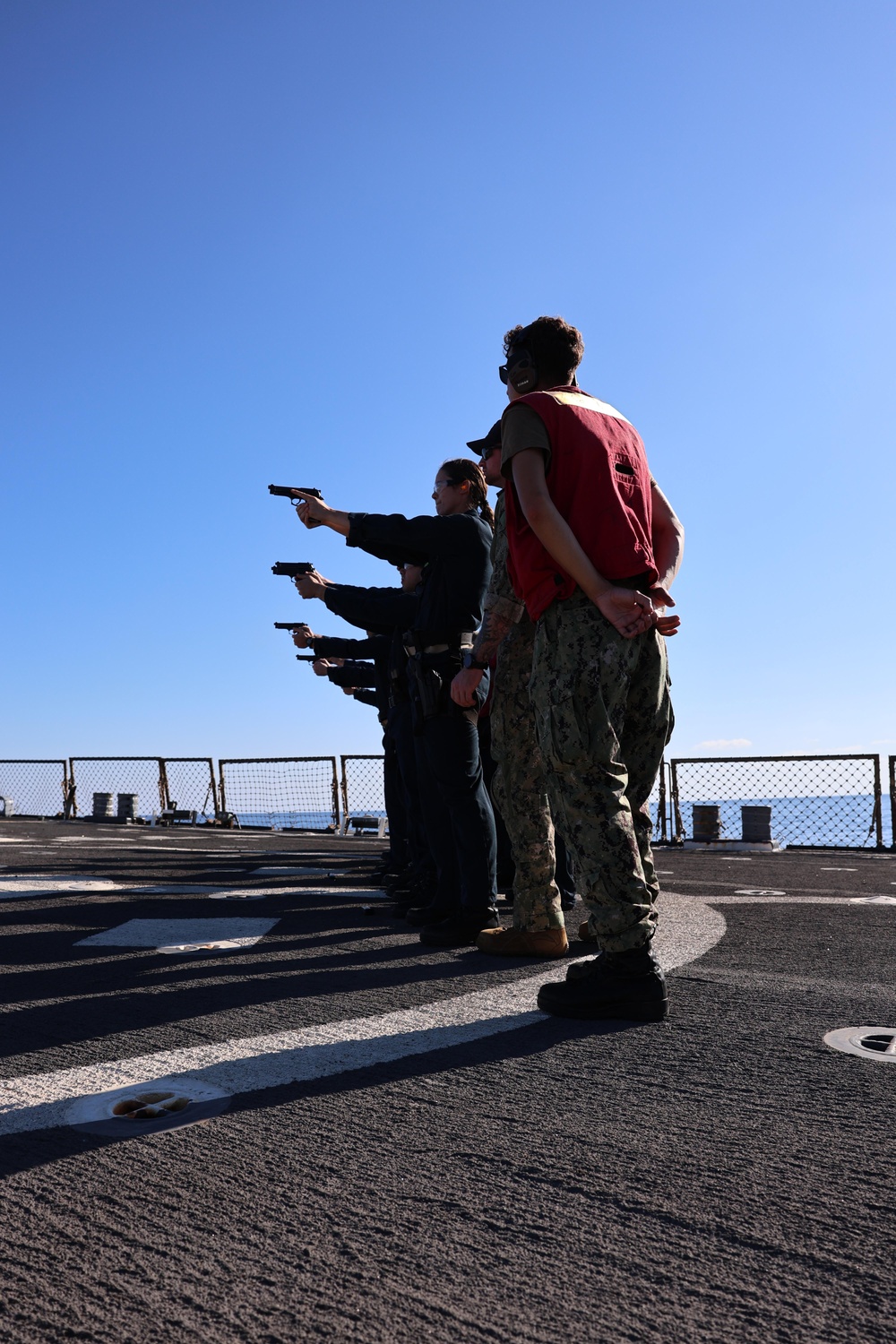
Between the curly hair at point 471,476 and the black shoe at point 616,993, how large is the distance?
2.48 metres

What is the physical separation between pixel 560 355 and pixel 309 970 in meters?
2.12

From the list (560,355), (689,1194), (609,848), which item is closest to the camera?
(689,1194)

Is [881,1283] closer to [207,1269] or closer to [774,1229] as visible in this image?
[774,1229]

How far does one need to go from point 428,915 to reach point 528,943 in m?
0.94

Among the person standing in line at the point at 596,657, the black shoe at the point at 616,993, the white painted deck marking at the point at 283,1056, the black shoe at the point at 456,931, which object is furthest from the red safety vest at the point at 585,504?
the black shoe at the point at 456,931

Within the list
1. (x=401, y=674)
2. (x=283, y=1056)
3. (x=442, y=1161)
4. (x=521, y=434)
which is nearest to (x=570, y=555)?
(x=521, y=434)

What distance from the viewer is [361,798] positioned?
1920cm

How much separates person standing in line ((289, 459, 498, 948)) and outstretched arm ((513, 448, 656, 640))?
4.59 feet

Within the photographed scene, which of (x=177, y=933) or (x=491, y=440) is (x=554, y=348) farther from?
(x=177, y=933)

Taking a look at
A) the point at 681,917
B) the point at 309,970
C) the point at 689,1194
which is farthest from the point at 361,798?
the point at 689,1194

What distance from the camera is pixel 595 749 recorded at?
2.53m

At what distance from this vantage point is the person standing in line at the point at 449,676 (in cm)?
400

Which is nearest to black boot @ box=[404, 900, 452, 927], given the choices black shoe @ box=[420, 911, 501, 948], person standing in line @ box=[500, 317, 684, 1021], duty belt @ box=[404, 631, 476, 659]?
black shoe @ box=[420, 911, 501, 948]

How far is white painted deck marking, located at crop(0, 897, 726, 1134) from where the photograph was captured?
183cm
